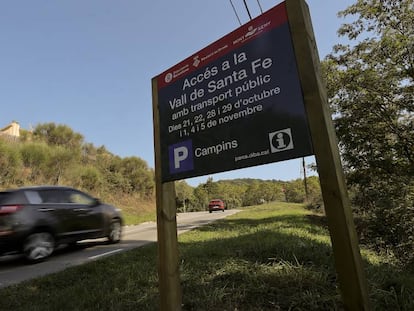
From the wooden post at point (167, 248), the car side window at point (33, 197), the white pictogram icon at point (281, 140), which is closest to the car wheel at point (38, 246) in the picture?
the car side window at point (33, 197)

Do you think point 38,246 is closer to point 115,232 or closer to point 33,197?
point 33,197

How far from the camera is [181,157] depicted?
2.94m

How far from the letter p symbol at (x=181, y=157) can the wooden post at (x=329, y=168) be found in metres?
1.19

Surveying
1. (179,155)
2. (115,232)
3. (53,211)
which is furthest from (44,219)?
(179,155)

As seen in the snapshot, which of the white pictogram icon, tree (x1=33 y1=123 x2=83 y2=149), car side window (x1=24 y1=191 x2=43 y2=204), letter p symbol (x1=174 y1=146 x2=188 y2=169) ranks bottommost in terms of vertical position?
the white pictogram icon

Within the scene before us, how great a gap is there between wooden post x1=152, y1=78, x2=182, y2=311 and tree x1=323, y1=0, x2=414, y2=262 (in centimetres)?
802

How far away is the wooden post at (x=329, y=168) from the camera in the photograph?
189 centimetres

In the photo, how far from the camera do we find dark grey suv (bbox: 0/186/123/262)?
6402mm

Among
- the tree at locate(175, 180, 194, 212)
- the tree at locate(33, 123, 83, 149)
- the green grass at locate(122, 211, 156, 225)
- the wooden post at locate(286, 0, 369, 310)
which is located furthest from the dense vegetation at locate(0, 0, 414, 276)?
the tree at locate(175, 180, 194, 212)

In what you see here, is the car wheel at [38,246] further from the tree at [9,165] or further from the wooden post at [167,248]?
the tree at [9,165]

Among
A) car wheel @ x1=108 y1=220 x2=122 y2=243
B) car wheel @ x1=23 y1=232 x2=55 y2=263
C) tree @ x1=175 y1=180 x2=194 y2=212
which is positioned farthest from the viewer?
tree @ x1=175 y1=180 x2=194 y2=212

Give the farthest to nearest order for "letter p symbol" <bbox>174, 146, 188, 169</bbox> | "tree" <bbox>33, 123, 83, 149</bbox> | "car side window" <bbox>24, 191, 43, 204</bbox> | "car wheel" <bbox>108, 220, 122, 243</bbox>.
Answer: "tree" <bbox>33, 123, 83, 149</bbox> < "car wheel" <bbox>108, 220, 122, 243</bbox> < "car side window" <bbox>24, 191, 43, 204</bbox> < "letter p symbol" <bbox>174, 146, 188, 169</bbox>

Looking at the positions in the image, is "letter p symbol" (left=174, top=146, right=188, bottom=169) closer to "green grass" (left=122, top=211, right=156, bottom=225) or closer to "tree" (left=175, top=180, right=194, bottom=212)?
"green grass" (left=122, top=211, right=156, bottom=225)

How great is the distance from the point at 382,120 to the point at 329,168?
29.0 ft
